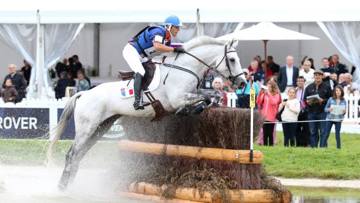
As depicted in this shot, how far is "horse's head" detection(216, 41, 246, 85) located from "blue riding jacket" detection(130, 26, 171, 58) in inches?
32.4

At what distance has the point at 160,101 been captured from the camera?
47.1ft

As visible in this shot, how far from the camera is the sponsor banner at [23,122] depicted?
74.6 ft

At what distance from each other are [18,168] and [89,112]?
4199 millimetres

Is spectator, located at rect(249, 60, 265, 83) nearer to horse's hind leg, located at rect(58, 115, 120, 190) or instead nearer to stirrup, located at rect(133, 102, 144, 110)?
horse's hind leg, located at rect(58, 115, 120, 190)

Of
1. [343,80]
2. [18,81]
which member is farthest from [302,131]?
[18,81]

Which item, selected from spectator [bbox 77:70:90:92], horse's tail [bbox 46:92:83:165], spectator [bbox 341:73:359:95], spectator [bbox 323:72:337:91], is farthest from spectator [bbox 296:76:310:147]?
spectator [bbox 77:70:90:92]

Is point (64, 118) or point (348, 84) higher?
point (348, 84)

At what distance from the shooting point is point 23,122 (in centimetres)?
2283

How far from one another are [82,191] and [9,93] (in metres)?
10.6

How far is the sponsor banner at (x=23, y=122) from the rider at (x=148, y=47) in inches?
327

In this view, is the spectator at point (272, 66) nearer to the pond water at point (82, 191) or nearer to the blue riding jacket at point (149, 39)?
the pond water at point (82, 191)

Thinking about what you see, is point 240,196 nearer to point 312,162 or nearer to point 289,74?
point 312,162

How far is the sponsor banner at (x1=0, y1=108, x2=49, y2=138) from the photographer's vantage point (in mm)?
22734

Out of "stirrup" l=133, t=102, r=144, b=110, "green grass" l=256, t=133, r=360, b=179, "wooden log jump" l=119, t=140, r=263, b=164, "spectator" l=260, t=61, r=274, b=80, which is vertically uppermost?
"spectator" l=260, t=61, r=274, b=80
